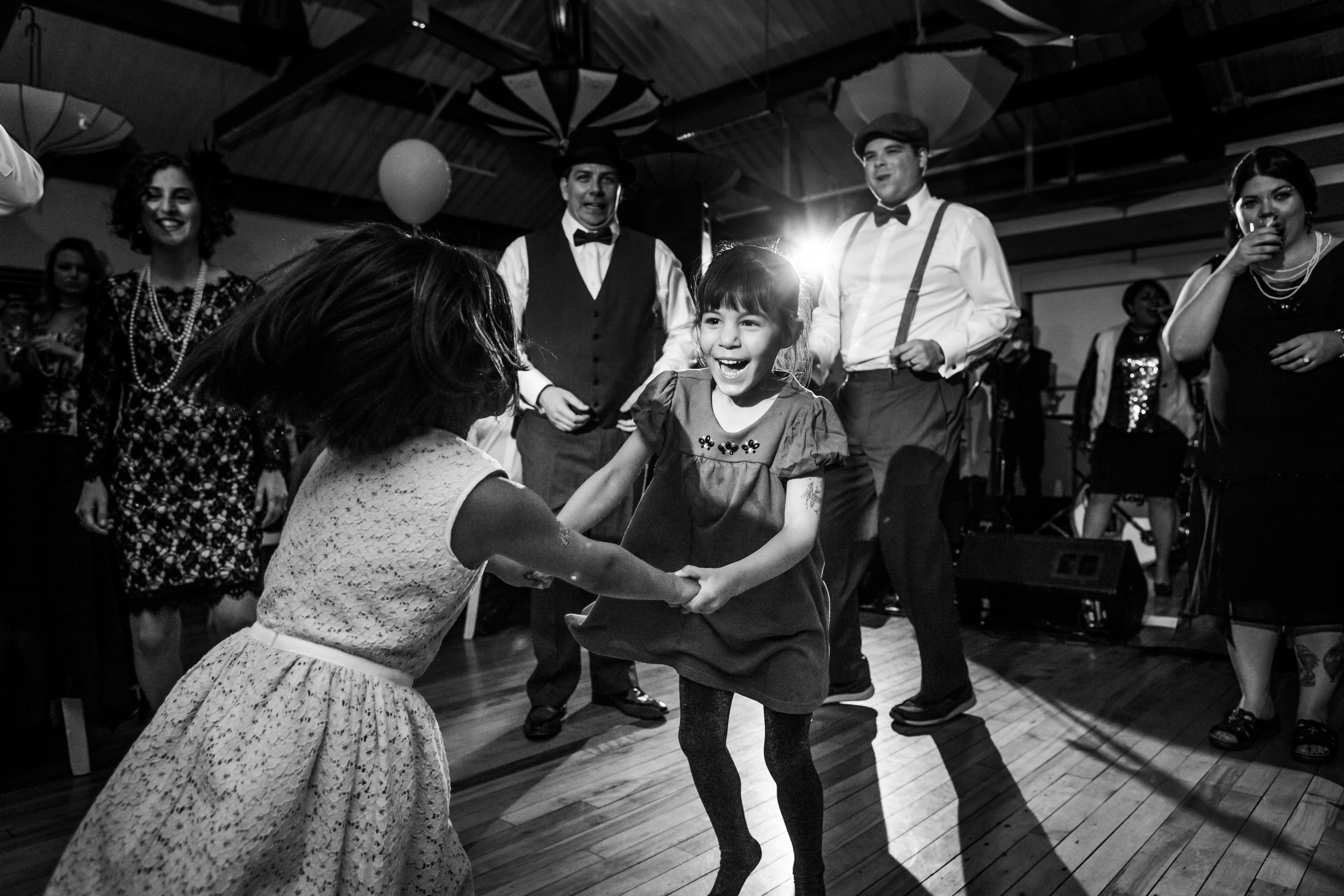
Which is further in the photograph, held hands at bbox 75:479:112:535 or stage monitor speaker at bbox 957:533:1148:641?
stage monitor speaker at bbox 957:533:1148:641

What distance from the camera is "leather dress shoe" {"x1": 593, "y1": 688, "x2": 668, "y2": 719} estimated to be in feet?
8.72

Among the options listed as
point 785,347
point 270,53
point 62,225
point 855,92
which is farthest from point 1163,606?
point 62,225

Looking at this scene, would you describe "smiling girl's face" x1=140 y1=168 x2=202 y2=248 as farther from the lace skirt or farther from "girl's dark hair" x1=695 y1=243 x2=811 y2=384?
the lace skirt

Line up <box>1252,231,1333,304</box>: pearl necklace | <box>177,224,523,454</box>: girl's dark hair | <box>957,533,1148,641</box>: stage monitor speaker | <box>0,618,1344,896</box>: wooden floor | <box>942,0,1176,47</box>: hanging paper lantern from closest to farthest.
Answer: <box>177,224,523,454</box>: girl's dark hair, <box>0,618,1344,896</box>: wooden floor, <box>1252,231,1333,304</box>: pearl necklace, <box>942,0,1176,47</box>: hanging paper lantern, <box>957,533,1148,641</box>: stage monitor speaker

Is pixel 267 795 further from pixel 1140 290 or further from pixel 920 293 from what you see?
pixel 1140 290

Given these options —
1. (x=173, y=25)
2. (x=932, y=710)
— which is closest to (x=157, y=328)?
(x=932, y=710)

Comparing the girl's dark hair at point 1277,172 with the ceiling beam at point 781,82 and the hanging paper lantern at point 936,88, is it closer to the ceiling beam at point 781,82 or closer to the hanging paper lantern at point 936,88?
the hanging paper lantern at point 936,88

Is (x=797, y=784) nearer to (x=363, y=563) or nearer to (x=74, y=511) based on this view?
(x=363, y=563)

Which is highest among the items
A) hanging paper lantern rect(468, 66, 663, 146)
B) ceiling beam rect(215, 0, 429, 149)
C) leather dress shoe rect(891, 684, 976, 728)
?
ceiling beam rect(215, 0, 429, 149)

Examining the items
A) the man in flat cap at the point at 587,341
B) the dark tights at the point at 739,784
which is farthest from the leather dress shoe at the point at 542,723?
the dark tights at the point at 739,784

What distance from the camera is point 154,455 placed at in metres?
2.23

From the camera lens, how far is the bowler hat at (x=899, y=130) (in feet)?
8.74

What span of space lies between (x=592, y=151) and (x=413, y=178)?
11.3ft

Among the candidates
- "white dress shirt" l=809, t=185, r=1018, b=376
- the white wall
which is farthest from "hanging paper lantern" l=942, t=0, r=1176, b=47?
the white wall
